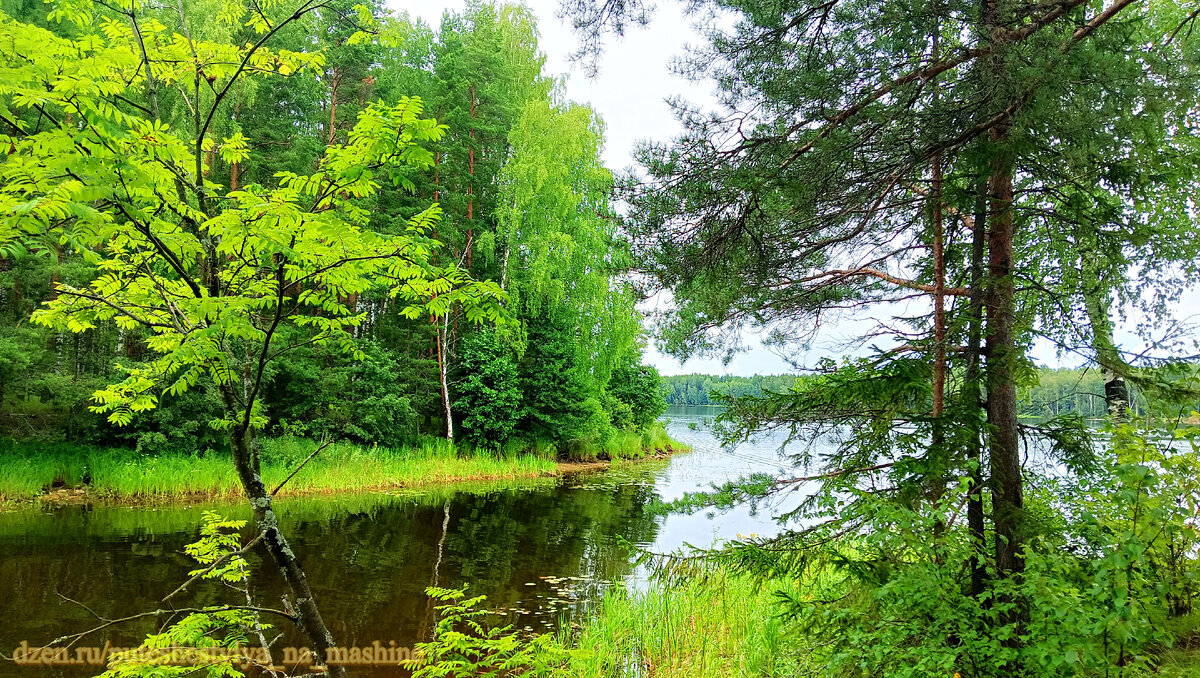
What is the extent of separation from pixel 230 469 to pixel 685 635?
10973 millimetres

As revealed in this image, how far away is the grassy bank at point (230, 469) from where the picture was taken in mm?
10930

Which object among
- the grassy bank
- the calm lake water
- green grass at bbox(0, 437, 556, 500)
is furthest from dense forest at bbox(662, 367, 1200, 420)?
green grass at bbox(0, 437, 556, 500)

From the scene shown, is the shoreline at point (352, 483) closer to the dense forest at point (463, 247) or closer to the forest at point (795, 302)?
the dense forest at point (463, 247)

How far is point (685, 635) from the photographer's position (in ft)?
17.8

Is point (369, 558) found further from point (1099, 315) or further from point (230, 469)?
point (1099, 315)

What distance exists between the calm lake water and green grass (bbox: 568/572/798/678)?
74 centimetres

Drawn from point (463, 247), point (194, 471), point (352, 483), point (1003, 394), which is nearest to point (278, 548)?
point (1003, 394)

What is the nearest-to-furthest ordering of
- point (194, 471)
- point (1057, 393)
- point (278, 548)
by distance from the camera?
1. point (278, 548)
2. point (1057, 393)
3. point (194, 471)

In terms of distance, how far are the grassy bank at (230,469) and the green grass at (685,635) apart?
726 cm

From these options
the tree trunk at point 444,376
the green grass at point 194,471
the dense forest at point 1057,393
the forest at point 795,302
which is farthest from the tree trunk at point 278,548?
the tree trunk at point 444,376

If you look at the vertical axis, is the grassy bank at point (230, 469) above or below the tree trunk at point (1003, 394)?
below

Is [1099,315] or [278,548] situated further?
[1099,315]

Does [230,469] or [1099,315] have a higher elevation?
[1099,315]

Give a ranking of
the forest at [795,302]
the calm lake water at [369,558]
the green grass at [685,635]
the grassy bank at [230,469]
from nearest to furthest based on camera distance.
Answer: the forest at [795,302]
the green grass at [685,635]
the calm lake water at [369,558]
the grassy bank at [230,469]
